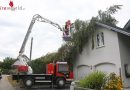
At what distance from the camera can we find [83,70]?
2753cm

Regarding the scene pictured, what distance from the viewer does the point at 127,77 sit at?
22.0m

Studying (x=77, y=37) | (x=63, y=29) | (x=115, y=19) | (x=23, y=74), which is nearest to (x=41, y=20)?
(x=63, y=29)

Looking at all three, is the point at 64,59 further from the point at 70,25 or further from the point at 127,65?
the point at 127,65

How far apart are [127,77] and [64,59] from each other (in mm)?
8486

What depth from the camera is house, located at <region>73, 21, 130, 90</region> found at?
2180 centimetres

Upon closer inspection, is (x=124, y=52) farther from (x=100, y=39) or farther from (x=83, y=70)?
(x=83, y=70)

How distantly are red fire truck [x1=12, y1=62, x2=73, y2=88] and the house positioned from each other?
260 centimetres

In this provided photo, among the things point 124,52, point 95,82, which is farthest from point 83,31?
point 95,82

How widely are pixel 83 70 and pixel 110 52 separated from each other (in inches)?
224

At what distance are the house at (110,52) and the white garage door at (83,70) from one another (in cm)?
11

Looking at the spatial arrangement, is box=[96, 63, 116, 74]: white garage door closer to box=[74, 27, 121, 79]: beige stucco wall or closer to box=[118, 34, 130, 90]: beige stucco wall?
box=[74, 27, 121, 79]: beige stucco wall

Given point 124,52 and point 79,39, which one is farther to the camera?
point 79,39

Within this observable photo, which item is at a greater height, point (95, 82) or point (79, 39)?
Result: point (79, 39)

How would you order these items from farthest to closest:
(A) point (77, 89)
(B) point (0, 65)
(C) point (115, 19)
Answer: (B) point (0, 65) < (C) point (115, 19) < (A) point (77, 89)
